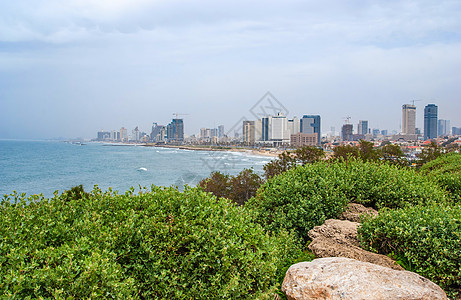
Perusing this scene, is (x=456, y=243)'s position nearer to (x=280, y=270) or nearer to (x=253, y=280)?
(x=280, y=270)

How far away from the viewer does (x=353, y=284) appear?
3.11 meters

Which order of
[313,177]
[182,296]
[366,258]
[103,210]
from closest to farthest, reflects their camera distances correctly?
1. [182,296]
2. [103,210]
3. [366,258]
4. [313,177]

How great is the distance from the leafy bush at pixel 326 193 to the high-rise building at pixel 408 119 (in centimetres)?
12610

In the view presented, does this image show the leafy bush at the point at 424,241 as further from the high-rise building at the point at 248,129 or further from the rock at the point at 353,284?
the high-rise building at the point at 248,129

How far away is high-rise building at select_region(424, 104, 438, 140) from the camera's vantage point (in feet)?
→ 342

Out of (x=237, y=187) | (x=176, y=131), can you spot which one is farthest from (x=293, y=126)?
(x=176, y=131)

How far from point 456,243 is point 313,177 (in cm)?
286

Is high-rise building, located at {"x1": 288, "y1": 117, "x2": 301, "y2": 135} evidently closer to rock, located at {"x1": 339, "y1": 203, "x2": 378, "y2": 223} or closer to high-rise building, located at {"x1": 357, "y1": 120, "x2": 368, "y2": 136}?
rock, located at {"x1": 339, "y1": 203, "x2": 378, "y2": 223}

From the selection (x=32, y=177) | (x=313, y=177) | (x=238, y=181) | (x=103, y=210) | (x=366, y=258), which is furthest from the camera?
(x=32, y=177)

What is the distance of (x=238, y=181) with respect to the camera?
80.8ft

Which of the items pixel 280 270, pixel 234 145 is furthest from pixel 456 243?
pixel 234 145

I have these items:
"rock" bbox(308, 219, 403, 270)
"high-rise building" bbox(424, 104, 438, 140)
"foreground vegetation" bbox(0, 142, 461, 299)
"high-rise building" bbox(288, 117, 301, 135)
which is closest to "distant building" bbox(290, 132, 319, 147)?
"high-rise building" bbox(288, 117, 301, 135)

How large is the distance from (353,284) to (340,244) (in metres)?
1.78

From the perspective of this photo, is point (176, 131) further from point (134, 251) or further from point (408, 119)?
point (134, 251)
